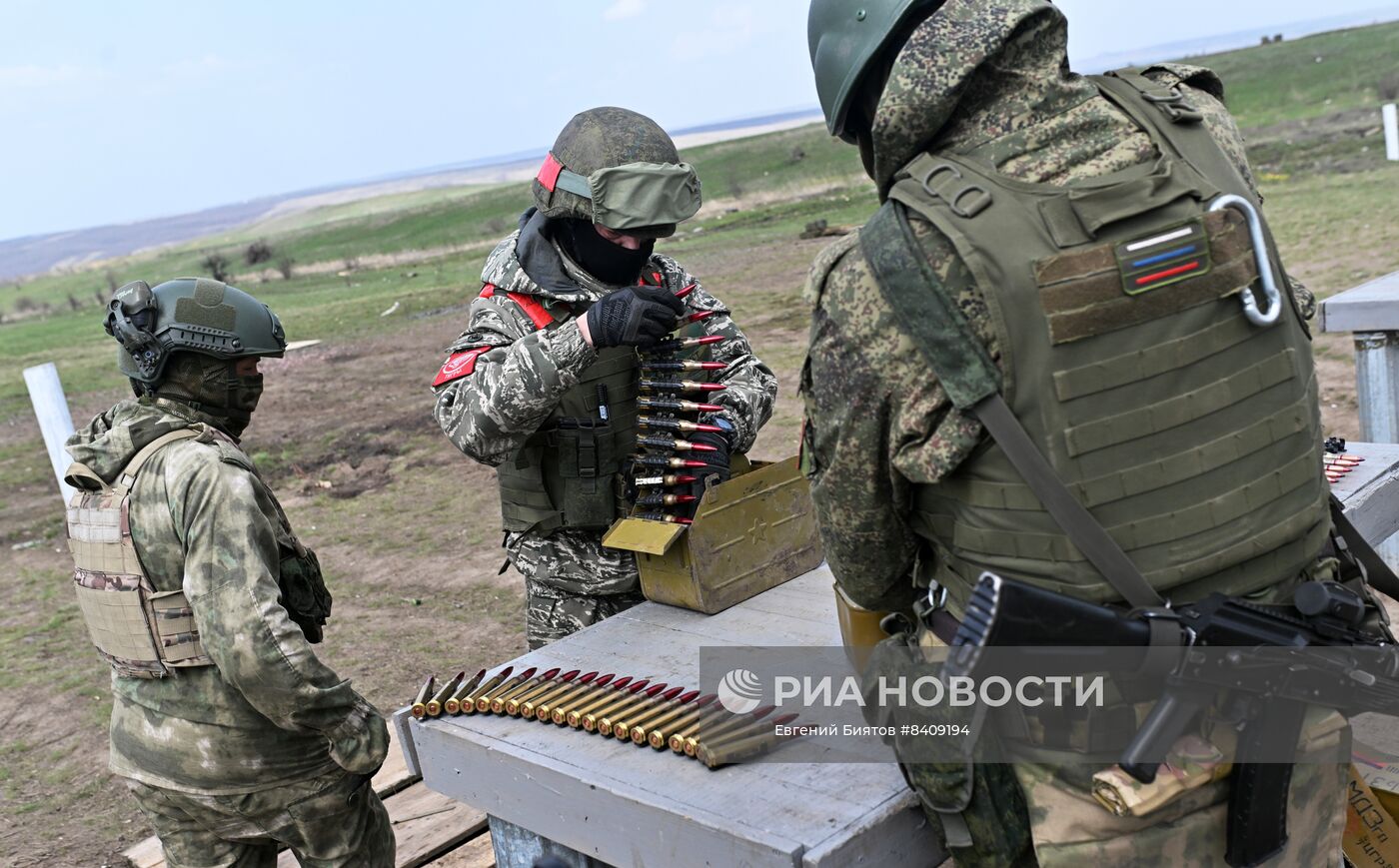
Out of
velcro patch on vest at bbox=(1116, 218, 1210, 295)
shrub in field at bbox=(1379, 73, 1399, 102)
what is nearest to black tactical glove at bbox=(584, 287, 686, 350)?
velcro patch on vest at bbox=(1116, 218, 1210, 295)

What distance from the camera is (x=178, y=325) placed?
151 inches

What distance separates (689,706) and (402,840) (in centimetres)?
235

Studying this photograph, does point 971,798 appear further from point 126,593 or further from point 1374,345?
point 1374,345

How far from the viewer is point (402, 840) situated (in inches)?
201

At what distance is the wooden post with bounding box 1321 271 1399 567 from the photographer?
614 centimetres

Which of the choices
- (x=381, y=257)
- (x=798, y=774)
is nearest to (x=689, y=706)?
(x=798, y=774)

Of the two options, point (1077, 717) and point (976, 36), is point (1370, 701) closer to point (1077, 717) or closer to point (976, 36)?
point (1077, 717)

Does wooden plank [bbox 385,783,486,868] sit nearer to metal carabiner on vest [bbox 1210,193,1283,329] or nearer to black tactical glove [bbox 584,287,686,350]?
black tactical glove [bbox 584,287,686,350]

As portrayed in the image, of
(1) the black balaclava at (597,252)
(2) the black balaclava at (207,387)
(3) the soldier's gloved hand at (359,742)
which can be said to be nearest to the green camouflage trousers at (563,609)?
(3) the soldier's gloved hand at (359,742)

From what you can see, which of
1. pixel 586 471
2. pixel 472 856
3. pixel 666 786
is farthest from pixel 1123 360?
pixel 472 856

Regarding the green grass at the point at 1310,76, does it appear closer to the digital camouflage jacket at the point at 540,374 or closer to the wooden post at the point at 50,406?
the wooden post at the point at 50,406

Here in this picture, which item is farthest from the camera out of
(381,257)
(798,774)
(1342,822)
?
(381,257)

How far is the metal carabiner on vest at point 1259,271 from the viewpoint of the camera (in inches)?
95.5

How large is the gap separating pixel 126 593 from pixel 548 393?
1447 millimetres
